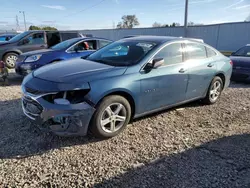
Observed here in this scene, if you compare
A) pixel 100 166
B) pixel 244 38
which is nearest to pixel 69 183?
pixel 100 166

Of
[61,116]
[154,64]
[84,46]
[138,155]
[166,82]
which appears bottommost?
[138,155]

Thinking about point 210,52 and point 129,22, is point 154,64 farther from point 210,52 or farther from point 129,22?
point 129,22

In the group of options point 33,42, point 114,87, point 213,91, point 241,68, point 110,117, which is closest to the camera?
point 114,87

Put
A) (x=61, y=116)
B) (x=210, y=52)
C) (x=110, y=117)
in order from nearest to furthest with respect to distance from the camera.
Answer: (x=61, y=116) < (x=110, y=117) < (x=210, y=52)

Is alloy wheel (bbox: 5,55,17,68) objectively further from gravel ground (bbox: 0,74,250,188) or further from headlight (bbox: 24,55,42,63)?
gravel ground (bbox: 0,74,250,188)

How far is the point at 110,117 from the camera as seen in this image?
322cm

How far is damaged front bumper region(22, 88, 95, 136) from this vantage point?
2.84 m

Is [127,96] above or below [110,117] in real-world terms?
above

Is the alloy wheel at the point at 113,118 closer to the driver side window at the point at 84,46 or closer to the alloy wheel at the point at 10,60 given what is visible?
the driver side window at the point at 84,46

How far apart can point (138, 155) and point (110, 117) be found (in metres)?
0.71

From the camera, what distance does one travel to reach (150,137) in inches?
134

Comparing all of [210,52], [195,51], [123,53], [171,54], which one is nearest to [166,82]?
[171,54]

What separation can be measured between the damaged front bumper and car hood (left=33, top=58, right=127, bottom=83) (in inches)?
13.9

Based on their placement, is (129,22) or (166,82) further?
(129,22)
